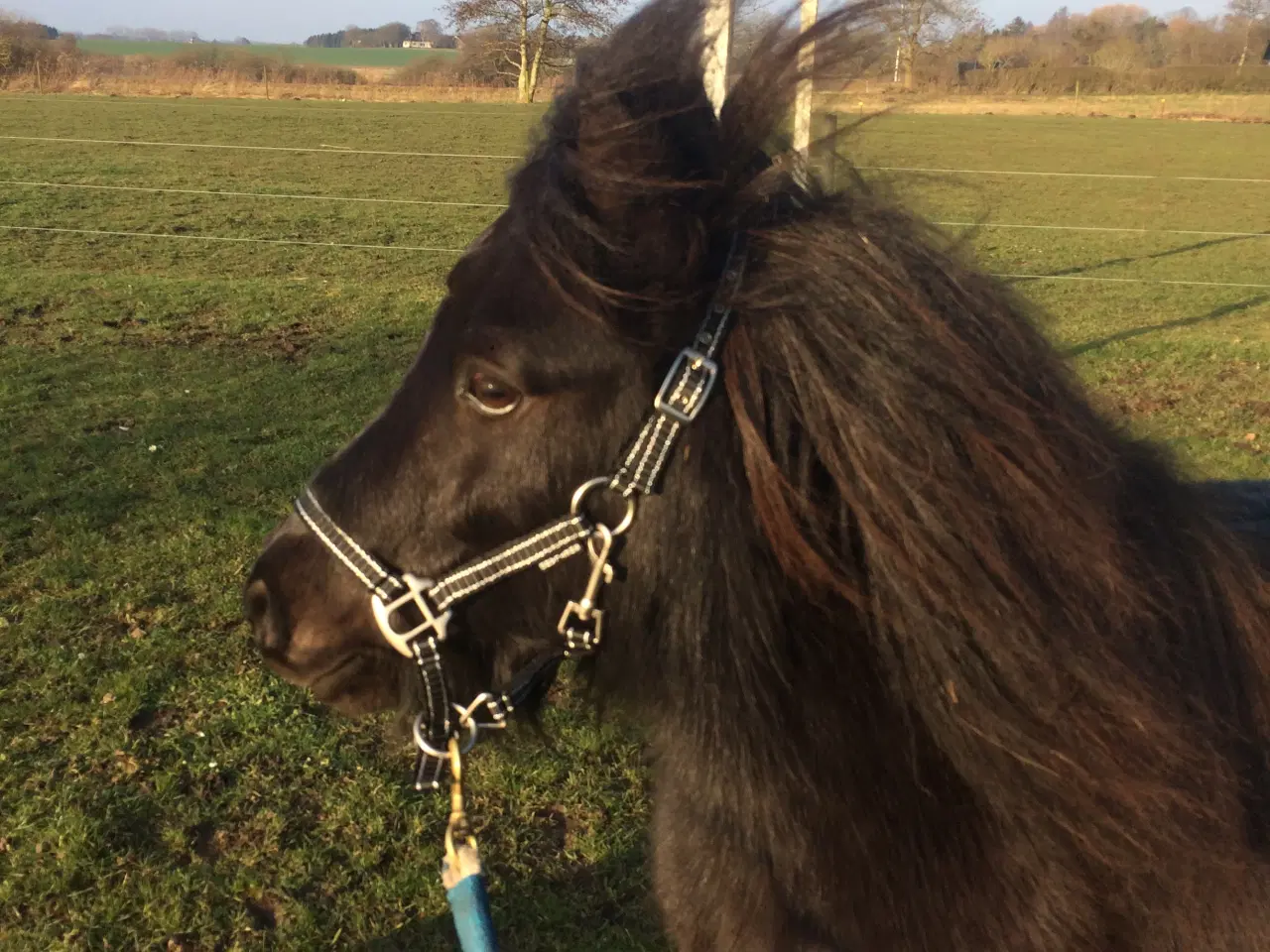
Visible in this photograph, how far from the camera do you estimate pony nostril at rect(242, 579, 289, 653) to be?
5.41 feet

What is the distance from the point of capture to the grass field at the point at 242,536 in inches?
126

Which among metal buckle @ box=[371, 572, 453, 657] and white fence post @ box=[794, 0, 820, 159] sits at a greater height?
white fence post @ box=[794, 0, 820, 159]

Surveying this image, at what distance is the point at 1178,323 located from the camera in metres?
11.0

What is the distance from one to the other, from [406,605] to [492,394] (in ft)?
1.22

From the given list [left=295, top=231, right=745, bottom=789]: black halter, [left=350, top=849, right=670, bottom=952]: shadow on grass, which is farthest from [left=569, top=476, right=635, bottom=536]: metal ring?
[left=350, top=849, right=670, bottom=952]: shadow on grass

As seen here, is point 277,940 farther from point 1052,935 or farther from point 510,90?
point 510,90

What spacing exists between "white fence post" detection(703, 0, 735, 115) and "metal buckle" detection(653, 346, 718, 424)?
1.50 feet

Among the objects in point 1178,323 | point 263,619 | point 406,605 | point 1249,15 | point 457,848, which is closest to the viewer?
point 406,605

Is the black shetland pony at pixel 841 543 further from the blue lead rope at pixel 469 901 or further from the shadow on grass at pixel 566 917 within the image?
the shadow on grass at pixel 566 917

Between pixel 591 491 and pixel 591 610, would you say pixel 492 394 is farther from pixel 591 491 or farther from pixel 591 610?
pixel 591 610

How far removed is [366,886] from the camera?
10.8 ft

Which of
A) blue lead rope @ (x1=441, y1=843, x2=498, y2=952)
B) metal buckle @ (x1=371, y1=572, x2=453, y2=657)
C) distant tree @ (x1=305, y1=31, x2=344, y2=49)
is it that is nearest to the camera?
metal buckle @ (x1=371, y1=572, x2=453, y2=657)

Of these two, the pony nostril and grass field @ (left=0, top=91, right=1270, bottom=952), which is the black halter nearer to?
the pony nostril

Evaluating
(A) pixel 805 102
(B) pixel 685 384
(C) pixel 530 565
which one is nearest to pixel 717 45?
(A) pixel 805 102
